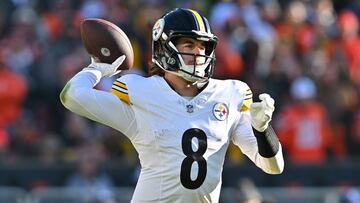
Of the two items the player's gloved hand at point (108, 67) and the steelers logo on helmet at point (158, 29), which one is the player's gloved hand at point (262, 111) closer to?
the steelers logo on helmet at point (158, 29)

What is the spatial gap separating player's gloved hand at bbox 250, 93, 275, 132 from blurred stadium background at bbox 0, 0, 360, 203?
4873mm

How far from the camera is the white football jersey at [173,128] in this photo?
4.70 metres

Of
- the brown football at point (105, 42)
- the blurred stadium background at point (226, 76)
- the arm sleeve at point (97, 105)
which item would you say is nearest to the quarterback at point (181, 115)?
the arm sleeve at point (97, 105)

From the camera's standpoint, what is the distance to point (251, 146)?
15.9 feet

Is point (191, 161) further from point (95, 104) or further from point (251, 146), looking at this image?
point (95, 104)

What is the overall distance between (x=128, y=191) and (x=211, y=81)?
4.92 meters

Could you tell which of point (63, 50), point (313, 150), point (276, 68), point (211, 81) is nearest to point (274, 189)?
point (313, 150)

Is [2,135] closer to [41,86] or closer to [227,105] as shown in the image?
[41,86]

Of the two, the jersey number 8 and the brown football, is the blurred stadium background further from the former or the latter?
the jersey number 8

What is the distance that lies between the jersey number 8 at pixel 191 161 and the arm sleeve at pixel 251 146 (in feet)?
0.73

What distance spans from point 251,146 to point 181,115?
361mm

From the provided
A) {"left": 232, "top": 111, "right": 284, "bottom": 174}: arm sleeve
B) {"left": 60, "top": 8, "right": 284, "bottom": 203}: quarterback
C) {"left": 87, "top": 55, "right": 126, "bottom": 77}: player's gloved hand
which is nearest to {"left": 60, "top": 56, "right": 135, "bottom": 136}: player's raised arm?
{"left": 60, "top": 8, "right": 284, "bottom": 203}: quarterback

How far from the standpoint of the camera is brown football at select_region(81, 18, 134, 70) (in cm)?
501

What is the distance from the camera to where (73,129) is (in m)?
11.3
